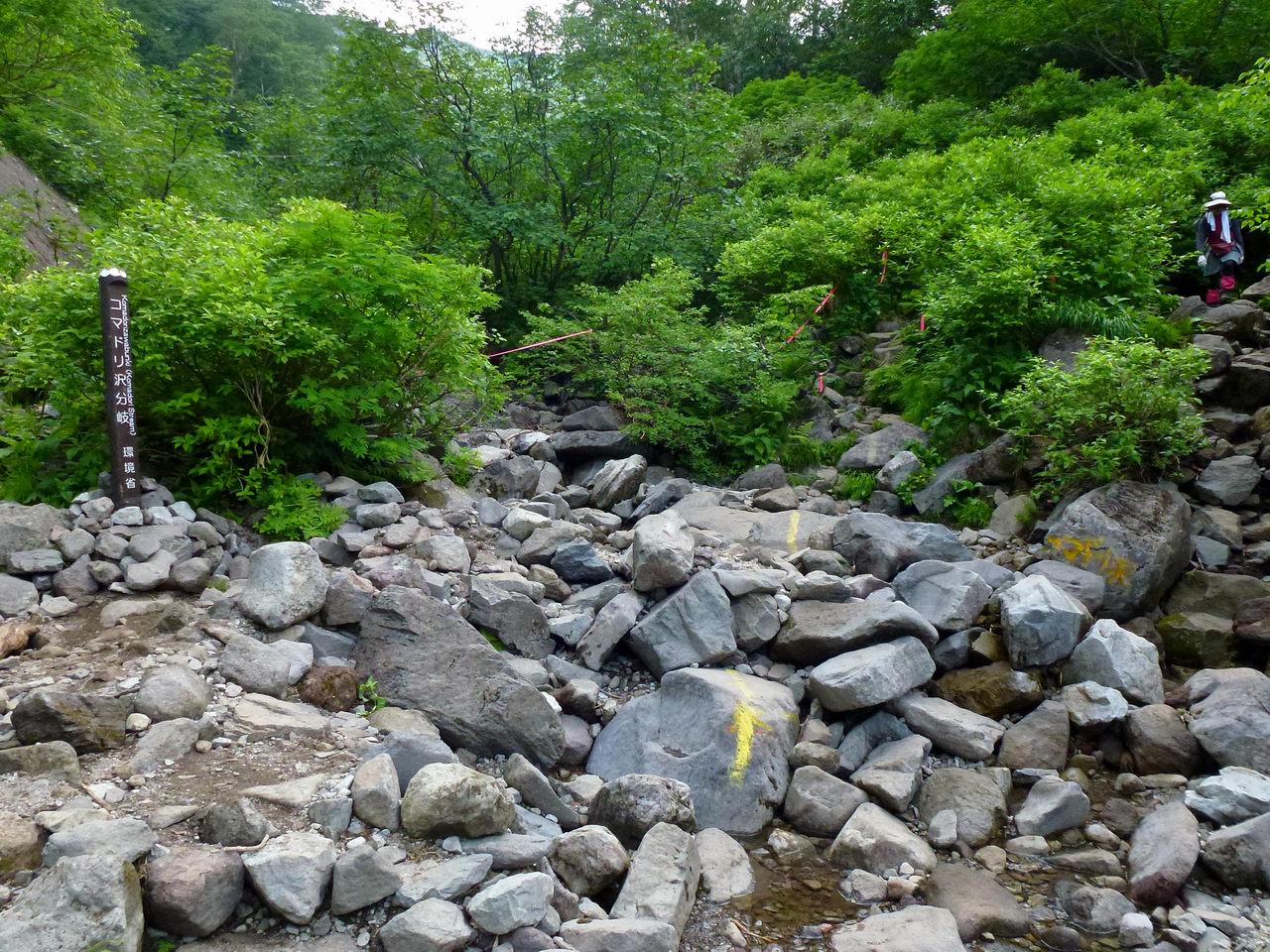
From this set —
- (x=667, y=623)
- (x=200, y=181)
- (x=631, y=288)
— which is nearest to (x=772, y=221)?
(x=631, y=288)

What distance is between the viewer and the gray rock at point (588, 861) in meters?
3.84

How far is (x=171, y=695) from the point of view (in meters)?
4.04

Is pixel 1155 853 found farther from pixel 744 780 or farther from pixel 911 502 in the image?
pixel 911 502

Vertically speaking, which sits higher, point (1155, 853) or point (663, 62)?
point (663, 62)

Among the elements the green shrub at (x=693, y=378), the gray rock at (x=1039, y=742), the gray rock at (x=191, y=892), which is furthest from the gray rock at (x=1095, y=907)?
the green shrub at (x=693, y=378)

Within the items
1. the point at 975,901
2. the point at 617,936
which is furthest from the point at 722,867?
the point at 975,901

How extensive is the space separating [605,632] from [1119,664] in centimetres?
326

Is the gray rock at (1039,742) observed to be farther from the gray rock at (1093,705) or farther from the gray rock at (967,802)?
the gray rock at (967,802)

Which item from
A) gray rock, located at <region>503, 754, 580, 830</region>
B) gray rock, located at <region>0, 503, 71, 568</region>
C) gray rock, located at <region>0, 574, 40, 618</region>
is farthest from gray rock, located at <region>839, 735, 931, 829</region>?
gray rock, located at <region>0, 503, 71, 568</region>

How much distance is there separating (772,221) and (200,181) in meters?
8.68

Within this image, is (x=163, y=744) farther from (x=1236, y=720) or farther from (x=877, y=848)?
(x=1236, y=720)

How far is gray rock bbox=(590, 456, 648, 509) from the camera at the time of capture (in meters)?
8.66

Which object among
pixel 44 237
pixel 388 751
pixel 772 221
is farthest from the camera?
pixel 772 221

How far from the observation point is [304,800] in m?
3.57
